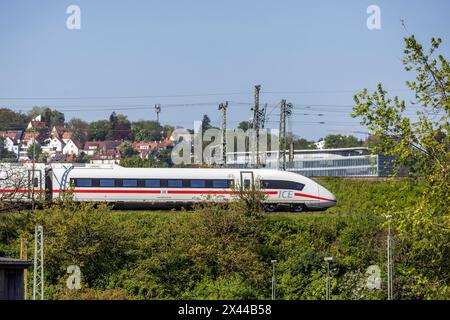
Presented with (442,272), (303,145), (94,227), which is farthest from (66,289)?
(303,145)

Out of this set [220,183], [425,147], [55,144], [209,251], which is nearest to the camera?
[425,147]

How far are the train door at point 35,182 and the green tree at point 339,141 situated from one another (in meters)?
139

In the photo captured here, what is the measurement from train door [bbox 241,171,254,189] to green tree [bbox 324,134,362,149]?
136 m

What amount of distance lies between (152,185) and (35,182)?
270 inches

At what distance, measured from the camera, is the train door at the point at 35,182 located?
5280 centimetres

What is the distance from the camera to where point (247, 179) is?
5294cm

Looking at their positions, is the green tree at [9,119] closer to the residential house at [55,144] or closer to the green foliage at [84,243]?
the residential house at [55,144]

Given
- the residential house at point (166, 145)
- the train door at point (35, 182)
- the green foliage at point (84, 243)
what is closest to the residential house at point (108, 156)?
the residential house at point (166, 145)

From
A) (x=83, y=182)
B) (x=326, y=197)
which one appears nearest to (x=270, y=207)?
(x=326, y=197)

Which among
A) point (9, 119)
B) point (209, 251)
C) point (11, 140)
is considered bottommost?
point (209, 251)

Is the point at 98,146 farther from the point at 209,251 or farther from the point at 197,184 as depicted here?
the point at 209,251
